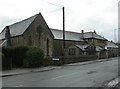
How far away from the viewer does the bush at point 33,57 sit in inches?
1151

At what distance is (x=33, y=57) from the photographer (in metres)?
29.2

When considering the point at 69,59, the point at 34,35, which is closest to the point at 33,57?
the point at 69,59

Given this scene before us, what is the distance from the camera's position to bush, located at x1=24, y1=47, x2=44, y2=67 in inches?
1151

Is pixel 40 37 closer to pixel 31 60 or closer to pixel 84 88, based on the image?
pixel 31 60

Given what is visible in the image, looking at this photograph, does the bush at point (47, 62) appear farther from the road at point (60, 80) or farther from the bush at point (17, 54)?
the road at point (60, 80)

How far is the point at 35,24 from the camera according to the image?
4909 centimetres

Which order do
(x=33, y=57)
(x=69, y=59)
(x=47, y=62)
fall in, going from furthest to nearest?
(x=69, y=59)
(x=47, y=62)
(x=33, y=57)

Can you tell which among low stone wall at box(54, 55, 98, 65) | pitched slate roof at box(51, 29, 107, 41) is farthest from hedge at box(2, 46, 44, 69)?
pitched slate roof at box(51, 29, 107, 41)

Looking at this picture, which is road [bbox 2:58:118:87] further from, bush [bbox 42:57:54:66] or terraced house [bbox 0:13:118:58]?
terraced house [bbox 0:13:118:58]

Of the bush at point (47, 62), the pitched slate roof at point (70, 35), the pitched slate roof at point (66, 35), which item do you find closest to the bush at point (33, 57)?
the bush at point (47, 62)

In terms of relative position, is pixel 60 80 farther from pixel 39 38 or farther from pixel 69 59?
pixel 39 38

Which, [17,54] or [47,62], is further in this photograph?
[47,62]

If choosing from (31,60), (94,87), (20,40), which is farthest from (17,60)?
(94,87)

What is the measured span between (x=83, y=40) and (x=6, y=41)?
30774mm
